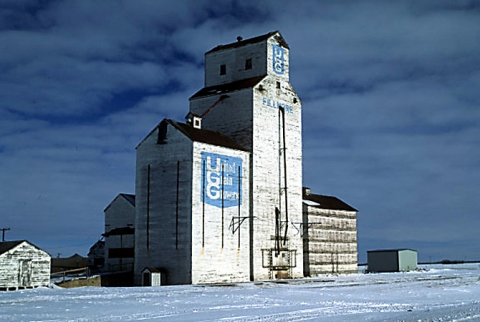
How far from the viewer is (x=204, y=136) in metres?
49.6

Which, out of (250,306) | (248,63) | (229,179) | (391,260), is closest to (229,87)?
(248,63)

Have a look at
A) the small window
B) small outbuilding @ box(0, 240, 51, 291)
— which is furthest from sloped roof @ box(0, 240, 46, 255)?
the small window

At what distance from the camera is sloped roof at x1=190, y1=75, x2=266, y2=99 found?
55.2 metres

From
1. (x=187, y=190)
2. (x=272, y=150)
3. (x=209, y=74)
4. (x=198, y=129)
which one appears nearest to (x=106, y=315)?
(x=187, y=190)

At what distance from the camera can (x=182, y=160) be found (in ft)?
155

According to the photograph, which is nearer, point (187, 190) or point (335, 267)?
point (187, 190)

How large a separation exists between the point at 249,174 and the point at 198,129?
5.63 m

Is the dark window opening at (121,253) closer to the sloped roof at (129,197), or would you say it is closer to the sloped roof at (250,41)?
the sloped roof at (129,197)

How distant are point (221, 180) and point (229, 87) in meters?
11.3

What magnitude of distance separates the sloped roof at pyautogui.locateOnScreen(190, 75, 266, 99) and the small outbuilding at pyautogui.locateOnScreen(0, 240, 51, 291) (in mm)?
21468

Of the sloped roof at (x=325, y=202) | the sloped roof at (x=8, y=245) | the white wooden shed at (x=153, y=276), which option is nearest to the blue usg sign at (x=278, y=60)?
the sloped roof at (x=325, y=202)

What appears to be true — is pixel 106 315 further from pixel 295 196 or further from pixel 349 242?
pixel 349 242

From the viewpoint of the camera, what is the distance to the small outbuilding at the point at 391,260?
3059 inches

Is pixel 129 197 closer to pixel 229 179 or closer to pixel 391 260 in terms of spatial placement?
pixel 229 179
